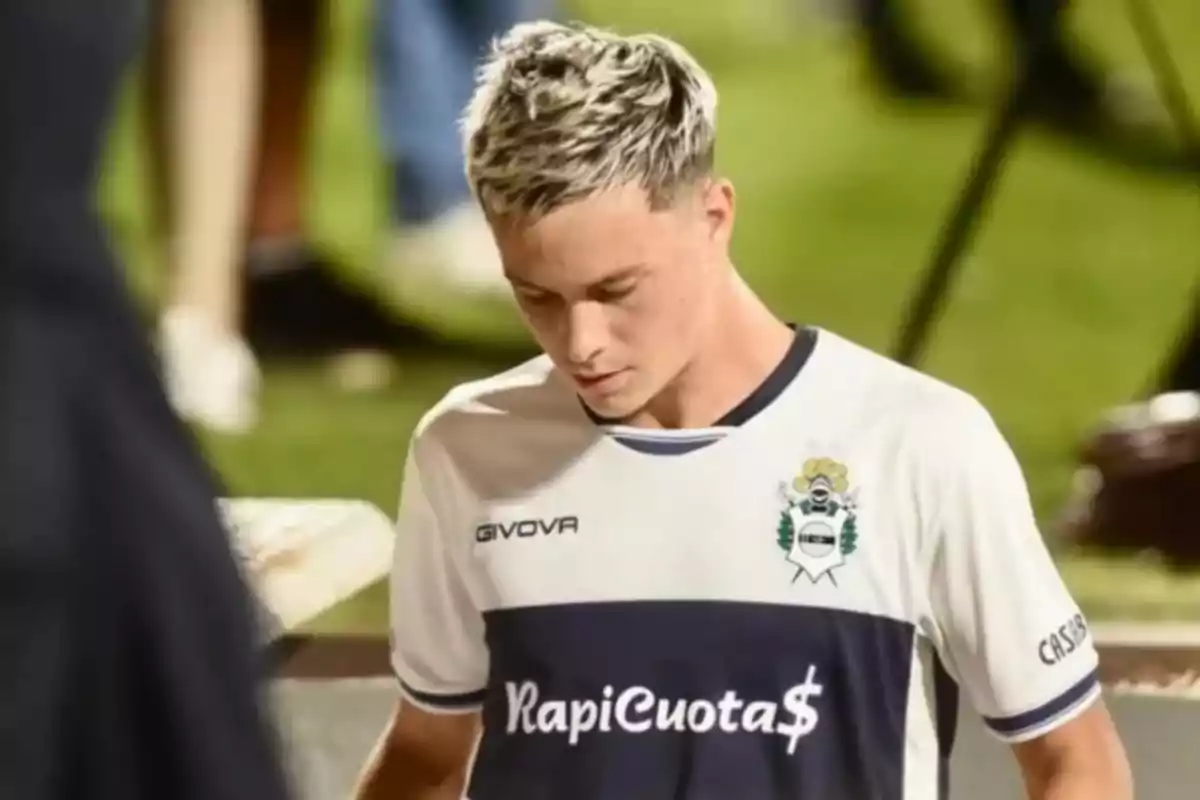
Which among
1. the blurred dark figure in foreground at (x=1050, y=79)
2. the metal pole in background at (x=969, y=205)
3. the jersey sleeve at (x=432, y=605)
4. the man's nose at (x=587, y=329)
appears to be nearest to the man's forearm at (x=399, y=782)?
the jersey sleeve at (x=432, y=605)

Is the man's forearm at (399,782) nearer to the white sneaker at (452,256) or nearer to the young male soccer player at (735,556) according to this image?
the young male soccer player at (735,556)

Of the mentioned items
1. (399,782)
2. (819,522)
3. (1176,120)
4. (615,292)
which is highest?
(1176,120)

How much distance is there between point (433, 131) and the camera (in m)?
1.00

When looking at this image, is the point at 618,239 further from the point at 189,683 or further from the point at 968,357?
the point at 189,683

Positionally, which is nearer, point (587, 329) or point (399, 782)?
point (587, 329)

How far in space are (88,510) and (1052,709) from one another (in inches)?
25.3

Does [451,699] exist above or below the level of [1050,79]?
below

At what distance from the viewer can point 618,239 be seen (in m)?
0.81

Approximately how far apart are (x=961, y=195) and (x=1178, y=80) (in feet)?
0.50

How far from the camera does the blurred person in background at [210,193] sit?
972mm

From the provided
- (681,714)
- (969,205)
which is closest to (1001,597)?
(681,714)

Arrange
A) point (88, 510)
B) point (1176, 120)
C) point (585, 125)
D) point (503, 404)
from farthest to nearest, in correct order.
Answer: point (1176, 120), point (503, 404), point (585, 125), point (88, 510)

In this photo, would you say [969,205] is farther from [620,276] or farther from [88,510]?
[88,510]

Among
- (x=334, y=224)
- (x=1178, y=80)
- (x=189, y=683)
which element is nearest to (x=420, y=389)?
(x=334, y=224)
